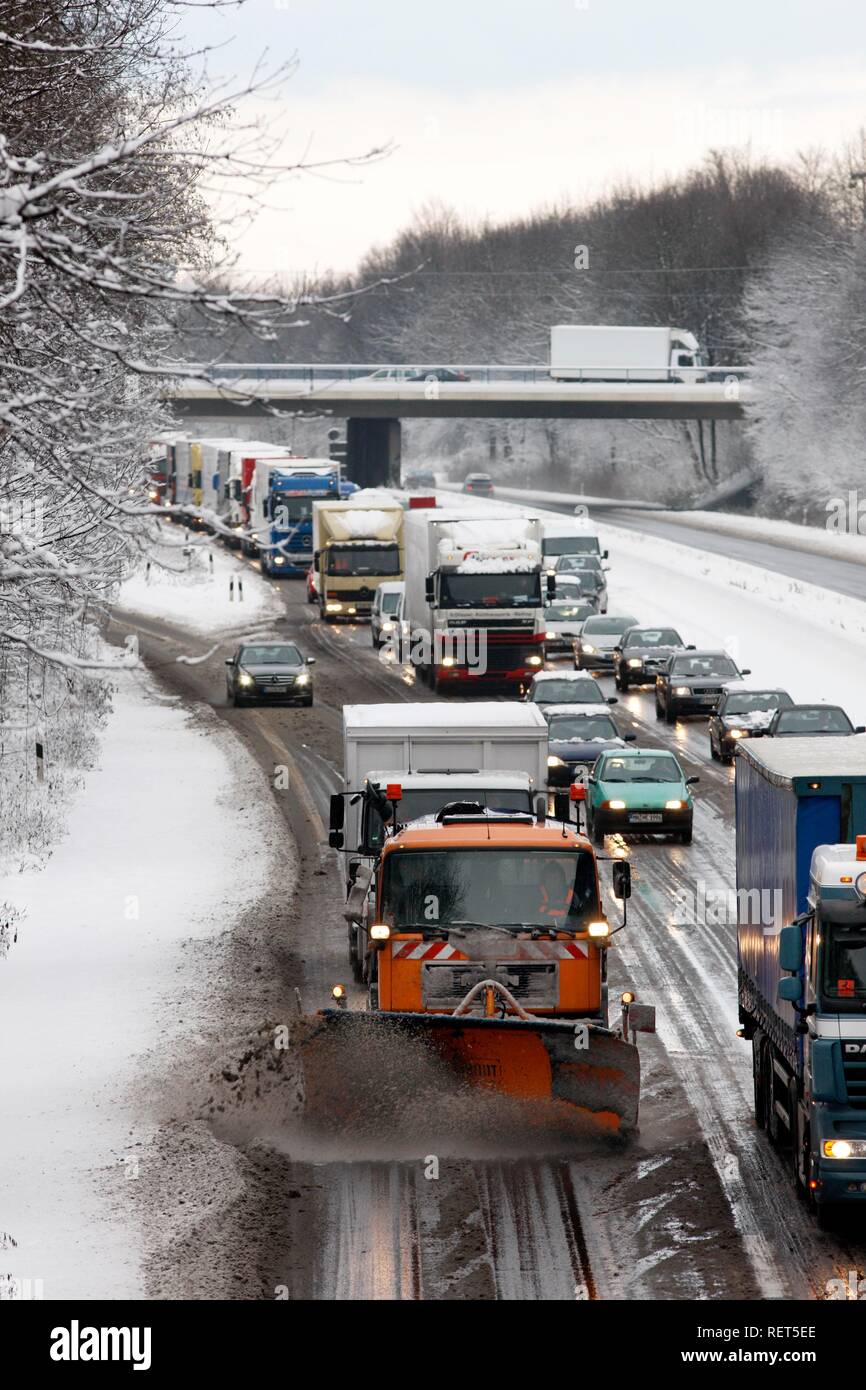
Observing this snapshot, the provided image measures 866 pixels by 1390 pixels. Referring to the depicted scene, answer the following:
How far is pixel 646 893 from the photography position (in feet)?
83.0

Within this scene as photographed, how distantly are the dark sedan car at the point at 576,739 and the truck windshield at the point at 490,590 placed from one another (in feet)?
31.9

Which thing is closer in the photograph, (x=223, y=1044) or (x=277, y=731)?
(x=223, y=1044)

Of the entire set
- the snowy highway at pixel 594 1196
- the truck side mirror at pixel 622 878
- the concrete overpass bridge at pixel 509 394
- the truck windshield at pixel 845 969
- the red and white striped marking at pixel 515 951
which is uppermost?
the concrete overpass bridge at pixel 509 394

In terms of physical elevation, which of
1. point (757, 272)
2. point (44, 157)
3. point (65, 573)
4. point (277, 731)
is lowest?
point (277, 731)

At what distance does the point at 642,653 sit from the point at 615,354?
211 feet

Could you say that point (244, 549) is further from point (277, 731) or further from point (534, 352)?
point (534, 352)

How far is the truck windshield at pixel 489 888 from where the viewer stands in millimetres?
15977

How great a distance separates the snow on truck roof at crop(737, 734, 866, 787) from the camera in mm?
13875

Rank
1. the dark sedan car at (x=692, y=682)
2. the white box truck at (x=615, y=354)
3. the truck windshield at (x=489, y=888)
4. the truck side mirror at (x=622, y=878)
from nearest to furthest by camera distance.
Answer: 1. the truck windshield at (x=489, y=888)
2. the truck side mirror at (x=622, y=878)
3. the dark sedan car at (x=692, y=682)
4. the white box truck at (x=615, y=354)

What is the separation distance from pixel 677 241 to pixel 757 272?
27.4ft

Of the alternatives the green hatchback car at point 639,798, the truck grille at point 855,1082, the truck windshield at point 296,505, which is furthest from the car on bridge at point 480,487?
the truck grille at point 855,1082

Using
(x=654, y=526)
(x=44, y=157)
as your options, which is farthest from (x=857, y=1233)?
(x=654, y=526)

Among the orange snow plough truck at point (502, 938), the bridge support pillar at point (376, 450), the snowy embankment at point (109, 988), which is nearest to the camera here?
the snowy embankment at point (109, 988)

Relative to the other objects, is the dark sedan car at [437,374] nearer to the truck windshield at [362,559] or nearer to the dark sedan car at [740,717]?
the truck windshield at [362,559]
